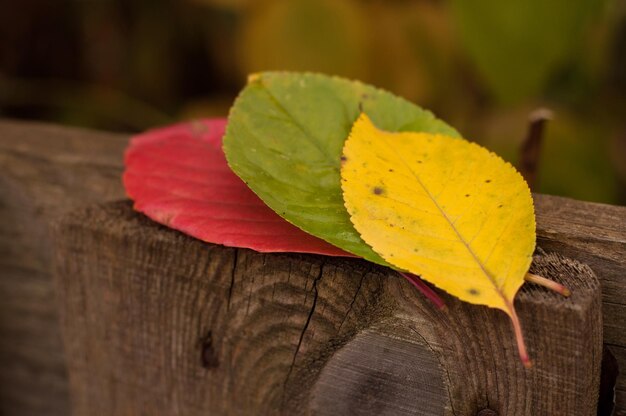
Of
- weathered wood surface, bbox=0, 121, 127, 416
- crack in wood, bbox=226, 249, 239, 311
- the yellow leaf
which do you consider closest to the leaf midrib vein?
the yellow leaf

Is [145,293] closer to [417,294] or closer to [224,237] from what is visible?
[224,237]

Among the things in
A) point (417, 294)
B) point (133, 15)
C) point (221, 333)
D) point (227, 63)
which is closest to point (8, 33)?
point (133, 15)

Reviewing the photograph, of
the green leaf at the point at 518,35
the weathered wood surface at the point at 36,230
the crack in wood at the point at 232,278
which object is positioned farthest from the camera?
the green leaf at the point at 518,35

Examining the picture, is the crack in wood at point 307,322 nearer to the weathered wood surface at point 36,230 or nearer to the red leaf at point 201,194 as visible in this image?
the red leaf at point 201,194

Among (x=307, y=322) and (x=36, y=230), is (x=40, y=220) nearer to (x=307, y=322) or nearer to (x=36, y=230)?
(x=36, y=230)

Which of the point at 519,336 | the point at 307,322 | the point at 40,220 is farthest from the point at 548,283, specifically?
the point at 40,220

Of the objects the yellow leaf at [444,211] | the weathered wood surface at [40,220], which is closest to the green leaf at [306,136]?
the yellow leaf at [444,211]
